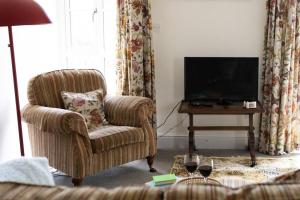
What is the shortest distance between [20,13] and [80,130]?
0.99 m

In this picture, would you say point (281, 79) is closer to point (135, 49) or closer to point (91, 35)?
point (135, 49)

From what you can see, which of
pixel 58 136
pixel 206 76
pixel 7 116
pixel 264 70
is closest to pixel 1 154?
pixel 7 116

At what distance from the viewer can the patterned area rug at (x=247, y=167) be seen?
3.59 meters

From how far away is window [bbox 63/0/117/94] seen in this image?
15.0 ft

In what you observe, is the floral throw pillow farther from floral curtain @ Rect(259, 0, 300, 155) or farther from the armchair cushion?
floral curtain @ Rect(259, 0, 300, 155)

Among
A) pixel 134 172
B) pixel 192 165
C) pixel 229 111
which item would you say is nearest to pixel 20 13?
pixel 192 165

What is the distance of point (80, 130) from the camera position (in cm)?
311

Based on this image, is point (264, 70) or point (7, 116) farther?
point (264, 70)

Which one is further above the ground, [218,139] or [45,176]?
[45,176]

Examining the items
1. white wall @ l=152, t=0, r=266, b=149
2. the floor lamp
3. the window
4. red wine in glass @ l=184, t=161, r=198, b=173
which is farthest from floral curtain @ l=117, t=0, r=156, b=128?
red wine in glass @ l=184, t=161, r=198, b=173

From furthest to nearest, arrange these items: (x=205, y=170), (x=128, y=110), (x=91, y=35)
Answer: (x=91, y=35), (x=128, y=110), (x=205, y=170)

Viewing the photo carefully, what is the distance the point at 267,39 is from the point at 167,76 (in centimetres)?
116

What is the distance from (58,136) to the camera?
128 inches

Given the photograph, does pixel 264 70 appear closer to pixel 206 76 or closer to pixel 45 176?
pixel 206 76
